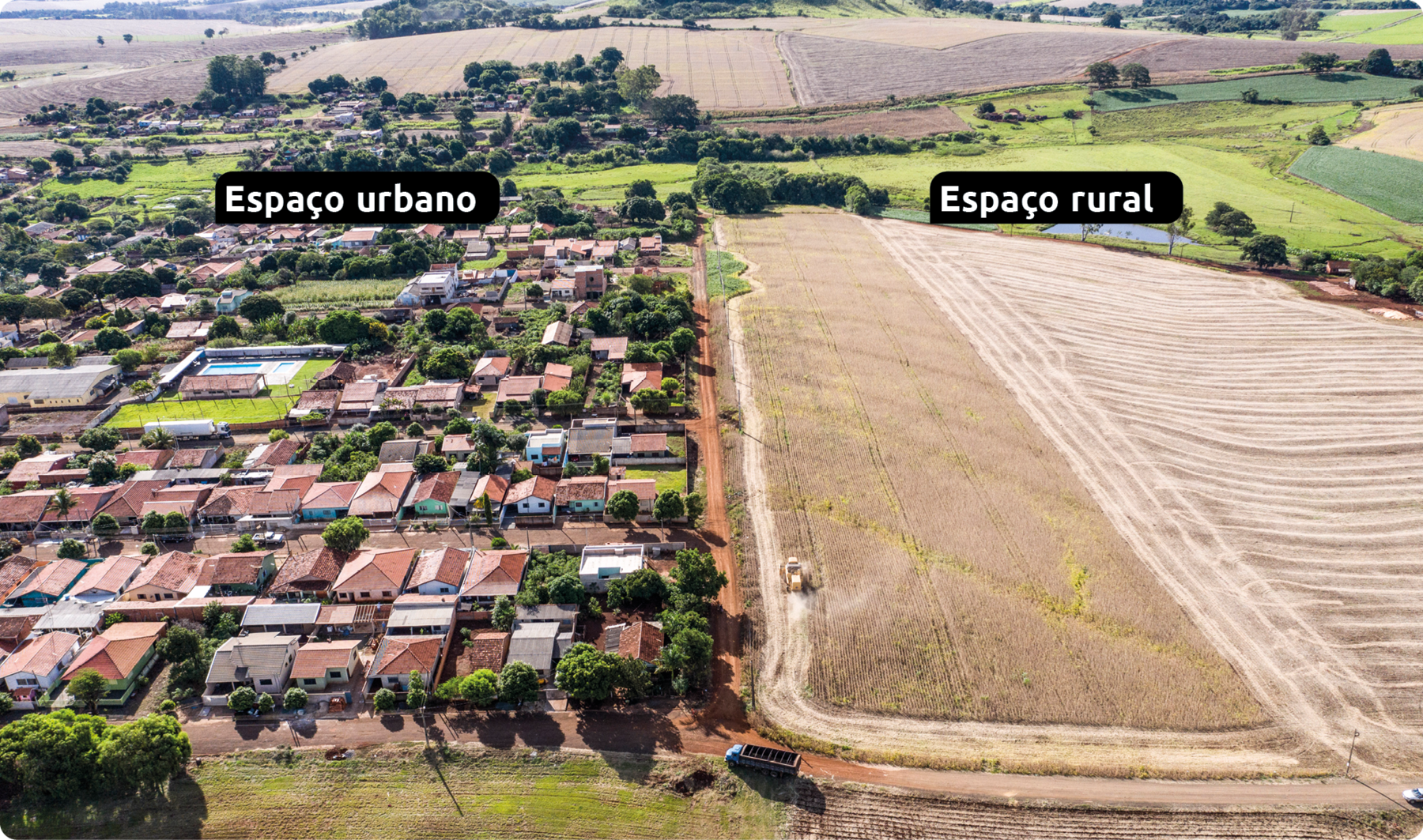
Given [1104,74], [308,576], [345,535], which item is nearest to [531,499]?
[345,535]

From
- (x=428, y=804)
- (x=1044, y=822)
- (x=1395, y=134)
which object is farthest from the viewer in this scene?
(x=1395, y=134)

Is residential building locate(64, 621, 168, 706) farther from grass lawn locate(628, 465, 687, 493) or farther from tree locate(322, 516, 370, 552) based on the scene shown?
grass lawn locate(628, 465, 687, 493)

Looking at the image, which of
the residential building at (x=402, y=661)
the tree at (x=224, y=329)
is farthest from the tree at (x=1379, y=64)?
the residential building at (x=402, y=661)

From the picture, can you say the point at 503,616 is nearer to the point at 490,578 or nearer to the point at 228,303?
the point at 490,578

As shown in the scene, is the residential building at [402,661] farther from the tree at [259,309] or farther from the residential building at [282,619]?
the tree at [259,309]

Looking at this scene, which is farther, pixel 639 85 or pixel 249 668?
pixel 639 85

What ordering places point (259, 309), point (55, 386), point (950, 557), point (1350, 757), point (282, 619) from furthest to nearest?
point (259, 309), point (55, 386), point (950, 557), point (282, 619), point (1350, 757)

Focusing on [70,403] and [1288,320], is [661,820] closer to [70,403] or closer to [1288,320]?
[70,403]
